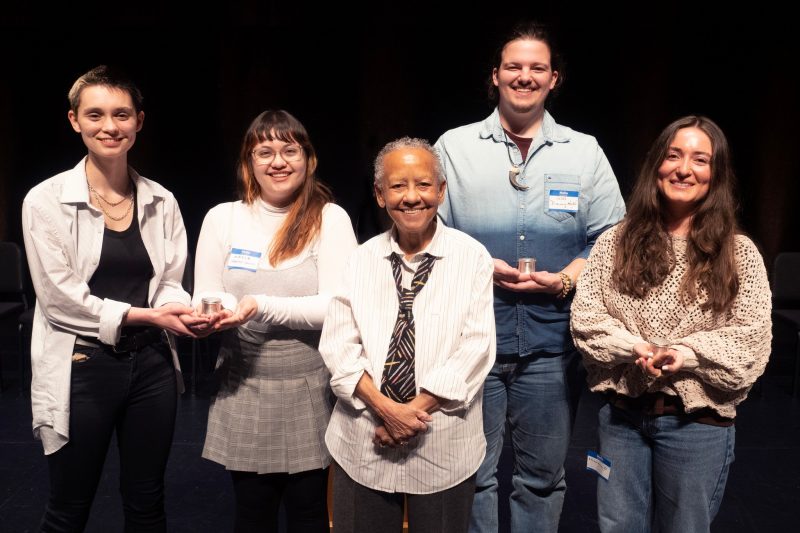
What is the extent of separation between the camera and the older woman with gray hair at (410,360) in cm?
201

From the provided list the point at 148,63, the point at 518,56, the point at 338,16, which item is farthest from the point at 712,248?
the point at 148,63

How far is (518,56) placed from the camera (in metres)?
2.35

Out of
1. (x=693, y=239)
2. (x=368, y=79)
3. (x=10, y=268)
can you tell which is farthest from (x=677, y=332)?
(x=10, y=268)


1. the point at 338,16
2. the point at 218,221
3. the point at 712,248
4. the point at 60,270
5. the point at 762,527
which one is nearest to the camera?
the point at 712,248

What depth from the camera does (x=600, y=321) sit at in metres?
2.14

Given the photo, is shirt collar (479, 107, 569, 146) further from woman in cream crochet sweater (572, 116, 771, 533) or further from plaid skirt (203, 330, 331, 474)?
plaid skirt (203, 330, 331, 474)

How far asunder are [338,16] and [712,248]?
409 cm

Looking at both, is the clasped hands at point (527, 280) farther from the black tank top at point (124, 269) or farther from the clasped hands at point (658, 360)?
the black tank top at point (124, 269)

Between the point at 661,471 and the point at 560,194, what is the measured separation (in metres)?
0.88

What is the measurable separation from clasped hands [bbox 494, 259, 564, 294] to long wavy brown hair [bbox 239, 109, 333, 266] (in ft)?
1.92

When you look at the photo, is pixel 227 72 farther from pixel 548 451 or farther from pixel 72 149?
pixel 548 451

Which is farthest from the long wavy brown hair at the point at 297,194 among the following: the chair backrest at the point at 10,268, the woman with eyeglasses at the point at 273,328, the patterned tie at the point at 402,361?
the chair backrest at the point at 10,268

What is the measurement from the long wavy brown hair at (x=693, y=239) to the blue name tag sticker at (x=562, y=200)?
28 centimetres

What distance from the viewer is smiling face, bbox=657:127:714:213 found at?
2.04m
